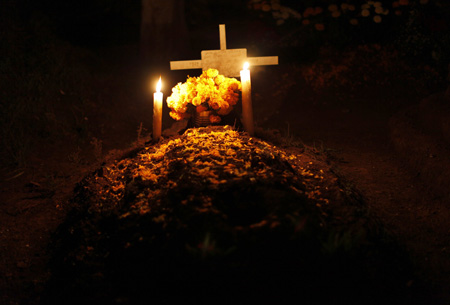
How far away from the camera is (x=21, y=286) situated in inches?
127

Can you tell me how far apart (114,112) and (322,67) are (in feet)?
13.3

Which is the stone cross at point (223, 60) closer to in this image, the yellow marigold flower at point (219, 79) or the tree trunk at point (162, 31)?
the yellow marigold flower at point (219, 79)

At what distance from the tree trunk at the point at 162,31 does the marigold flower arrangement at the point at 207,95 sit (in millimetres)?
3334

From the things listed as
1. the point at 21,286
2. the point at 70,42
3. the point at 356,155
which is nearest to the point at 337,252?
the point at 21,286

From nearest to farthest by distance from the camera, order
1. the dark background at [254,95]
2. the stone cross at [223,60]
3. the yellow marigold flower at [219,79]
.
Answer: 1. the dark background at [254,95]
2. the yellow marigold flower at [219,79]
3. the stone cross at [223,60]

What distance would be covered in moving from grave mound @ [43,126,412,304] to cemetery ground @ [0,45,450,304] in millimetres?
13

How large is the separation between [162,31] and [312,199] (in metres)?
5.99

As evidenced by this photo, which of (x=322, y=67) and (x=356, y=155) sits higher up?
(x=322, y=67)

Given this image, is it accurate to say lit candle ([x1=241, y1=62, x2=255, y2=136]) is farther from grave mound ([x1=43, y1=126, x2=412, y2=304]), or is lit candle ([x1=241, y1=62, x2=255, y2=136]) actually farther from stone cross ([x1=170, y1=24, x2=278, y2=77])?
grave mound ([x1=43, y1=126, x2=412, y2=304])

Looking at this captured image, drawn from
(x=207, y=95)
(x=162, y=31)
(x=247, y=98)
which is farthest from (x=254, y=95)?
(x=247, y=98)

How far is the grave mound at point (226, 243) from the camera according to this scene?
Result: 263 cm

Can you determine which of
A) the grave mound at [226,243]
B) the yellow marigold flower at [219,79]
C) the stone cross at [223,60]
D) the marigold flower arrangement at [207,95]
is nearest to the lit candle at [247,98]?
the marigold flower arrangement at [207,95]

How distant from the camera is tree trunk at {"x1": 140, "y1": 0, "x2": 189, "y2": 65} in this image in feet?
27.0

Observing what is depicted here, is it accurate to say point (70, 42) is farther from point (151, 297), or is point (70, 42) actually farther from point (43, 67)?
point (151, 297)
